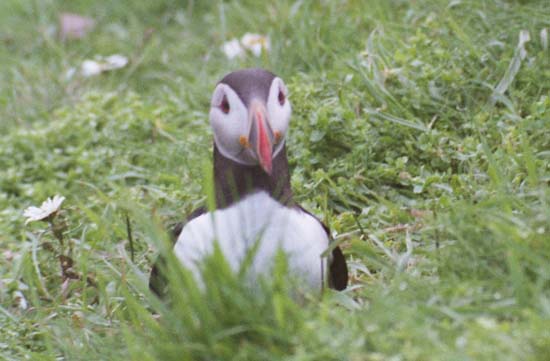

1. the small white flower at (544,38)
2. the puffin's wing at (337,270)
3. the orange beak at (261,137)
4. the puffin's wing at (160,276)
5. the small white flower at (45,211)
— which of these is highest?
the orange beak at (261,137)

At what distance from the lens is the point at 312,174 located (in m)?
3.66

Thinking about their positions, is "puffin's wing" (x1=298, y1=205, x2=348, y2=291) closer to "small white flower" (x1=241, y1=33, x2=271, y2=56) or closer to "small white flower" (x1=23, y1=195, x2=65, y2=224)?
"small white flower" (x1=23, y1=195, x2=65, y2=224)

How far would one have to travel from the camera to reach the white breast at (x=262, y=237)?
8.38 feet

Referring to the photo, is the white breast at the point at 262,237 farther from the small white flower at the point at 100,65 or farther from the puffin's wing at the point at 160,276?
the small white flower at the point at 100,65

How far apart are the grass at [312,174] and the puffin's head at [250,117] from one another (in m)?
0.33

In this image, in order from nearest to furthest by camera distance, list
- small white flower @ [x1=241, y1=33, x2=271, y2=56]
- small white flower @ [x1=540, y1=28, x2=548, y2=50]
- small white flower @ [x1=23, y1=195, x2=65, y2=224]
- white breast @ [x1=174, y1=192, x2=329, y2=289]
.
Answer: white breast @ [x1=174, y1=192, x2=329, y2=289]
small white flower @ [x1=23, y1=195, x2=65, y2=224]
small white flower @ [x1=540, y1=28, x2=548, y2=50]
small white flower @ [x1=241, y1=33, x2=271, y2=56]

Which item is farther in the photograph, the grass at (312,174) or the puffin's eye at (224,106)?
the puffin's eye at (224,106)

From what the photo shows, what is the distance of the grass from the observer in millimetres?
2240

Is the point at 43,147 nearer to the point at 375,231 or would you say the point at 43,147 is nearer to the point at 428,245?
the point at 375,231

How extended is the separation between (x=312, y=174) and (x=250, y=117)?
3.52ft

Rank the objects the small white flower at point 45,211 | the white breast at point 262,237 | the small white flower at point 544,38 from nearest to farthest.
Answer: the white breast at point 262,237 < the small white flower at point 45,211 < the small white flower at point 544,38

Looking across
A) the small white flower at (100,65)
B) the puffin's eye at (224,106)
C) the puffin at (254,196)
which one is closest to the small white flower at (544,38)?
the puffin at (254,196)

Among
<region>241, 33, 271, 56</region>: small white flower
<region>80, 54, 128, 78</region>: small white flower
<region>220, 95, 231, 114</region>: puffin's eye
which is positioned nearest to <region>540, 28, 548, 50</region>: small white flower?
<region>241, 33, 271, 56</region>: small white flower

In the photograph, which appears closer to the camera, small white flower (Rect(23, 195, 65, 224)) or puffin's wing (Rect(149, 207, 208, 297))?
puffin's wing (Rect(149, 207, 208, 297))
